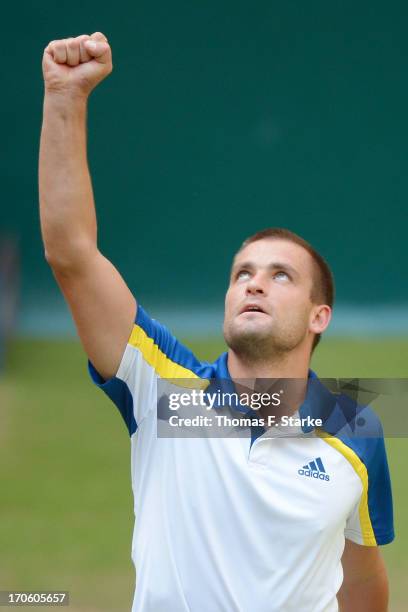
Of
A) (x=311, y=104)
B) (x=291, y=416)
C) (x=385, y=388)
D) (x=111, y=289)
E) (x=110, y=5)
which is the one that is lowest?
(x=291, y=416)

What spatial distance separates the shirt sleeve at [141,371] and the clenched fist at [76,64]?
1.71ft

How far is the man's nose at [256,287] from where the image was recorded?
8.84 feet

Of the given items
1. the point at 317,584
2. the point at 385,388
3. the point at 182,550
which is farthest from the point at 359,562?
the point at 385,388

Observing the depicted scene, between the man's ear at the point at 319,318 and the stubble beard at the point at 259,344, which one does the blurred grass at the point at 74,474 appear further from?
the stubble beard at the point at 259,344

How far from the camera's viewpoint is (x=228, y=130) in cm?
927

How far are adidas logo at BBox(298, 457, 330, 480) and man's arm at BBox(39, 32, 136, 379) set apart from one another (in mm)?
581

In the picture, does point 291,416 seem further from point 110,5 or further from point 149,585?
point 110,5

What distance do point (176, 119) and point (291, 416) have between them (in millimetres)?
6870

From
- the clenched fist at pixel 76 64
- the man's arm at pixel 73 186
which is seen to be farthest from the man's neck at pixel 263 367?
the clenched fist at pixel 76 64

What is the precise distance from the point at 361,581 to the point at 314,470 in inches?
18.7

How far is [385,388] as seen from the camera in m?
6.54

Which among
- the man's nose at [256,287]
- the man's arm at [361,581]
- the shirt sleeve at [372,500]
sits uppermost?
the man's nose at [256,287]

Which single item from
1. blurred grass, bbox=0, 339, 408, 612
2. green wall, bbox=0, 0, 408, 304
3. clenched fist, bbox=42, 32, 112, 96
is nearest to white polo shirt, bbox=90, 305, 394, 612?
clenched fist, bbox=42, 32, 112, 96

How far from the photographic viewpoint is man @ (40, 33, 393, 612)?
7.91 ft
